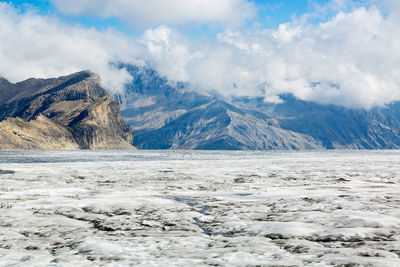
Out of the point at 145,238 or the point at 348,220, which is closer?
the point at 145,238

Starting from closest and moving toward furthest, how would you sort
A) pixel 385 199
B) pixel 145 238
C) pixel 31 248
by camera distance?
1. pixel 31 248
2. pixel 145 238
3. pixel 385 199

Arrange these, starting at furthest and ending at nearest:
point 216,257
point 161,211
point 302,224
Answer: point 161,211, point 302,224, point 216,257

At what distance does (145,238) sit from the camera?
14.8 m

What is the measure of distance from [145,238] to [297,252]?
5.53 metres

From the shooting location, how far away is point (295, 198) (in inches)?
1016

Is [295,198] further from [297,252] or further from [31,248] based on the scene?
[31,248]

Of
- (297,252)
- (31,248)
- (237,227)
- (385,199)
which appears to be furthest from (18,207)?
(385,199)

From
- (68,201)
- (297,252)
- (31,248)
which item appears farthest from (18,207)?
(297,252)

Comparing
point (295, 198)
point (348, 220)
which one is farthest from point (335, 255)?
point (295, 198)

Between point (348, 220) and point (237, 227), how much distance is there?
495 cm

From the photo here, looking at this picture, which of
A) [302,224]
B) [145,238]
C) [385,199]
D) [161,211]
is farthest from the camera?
[385,199]

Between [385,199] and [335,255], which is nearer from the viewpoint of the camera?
[335,255]

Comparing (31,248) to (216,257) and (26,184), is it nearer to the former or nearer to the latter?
(216,257)

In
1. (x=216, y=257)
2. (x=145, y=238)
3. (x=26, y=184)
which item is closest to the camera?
(x=216, y=257)
